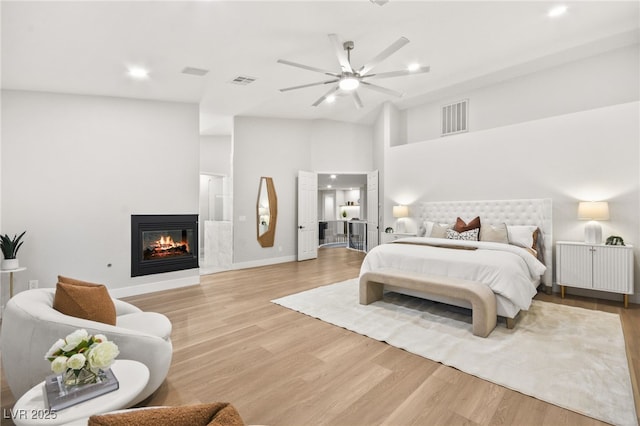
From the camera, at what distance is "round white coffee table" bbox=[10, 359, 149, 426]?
1238 millimetres

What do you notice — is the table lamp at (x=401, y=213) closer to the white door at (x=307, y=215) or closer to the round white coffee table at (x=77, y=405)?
the white door at (x=307, y=215)

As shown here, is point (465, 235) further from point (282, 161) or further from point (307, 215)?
point (282, 161)

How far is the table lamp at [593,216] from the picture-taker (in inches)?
164

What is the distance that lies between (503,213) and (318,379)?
4612mm

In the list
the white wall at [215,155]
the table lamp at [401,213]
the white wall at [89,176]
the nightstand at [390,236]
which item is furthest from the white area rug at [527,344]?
the white wall at [215,155]

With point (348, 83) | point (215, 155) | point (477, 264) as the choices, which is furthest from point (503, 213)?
point (215, 155)

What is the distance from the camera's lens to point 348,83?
3902mm

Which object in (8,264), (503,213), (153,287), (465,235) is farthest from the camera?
→ (503,213)

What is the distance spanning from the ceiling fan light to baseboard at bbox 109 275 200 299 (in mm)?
3993

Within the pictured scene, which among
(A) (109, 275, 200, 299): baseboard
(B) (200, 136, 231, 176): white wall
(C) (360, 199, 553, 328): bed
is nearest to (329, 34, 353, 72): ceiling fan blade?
(C) (360, 199, 553, 328): bed

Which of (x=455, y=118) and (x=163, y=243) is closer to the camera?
(x=163, y=243)

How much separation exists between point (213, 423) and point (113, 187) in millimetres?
4895

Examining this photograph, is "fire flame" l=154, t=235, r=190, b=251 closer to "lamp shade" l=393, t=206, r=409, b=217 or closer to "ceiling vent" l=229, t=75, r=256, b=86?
"ceiling vent" l=229, t=75, r=256, b=86

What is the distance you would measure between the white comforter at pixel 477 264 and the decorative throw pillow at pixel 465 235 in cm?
75
